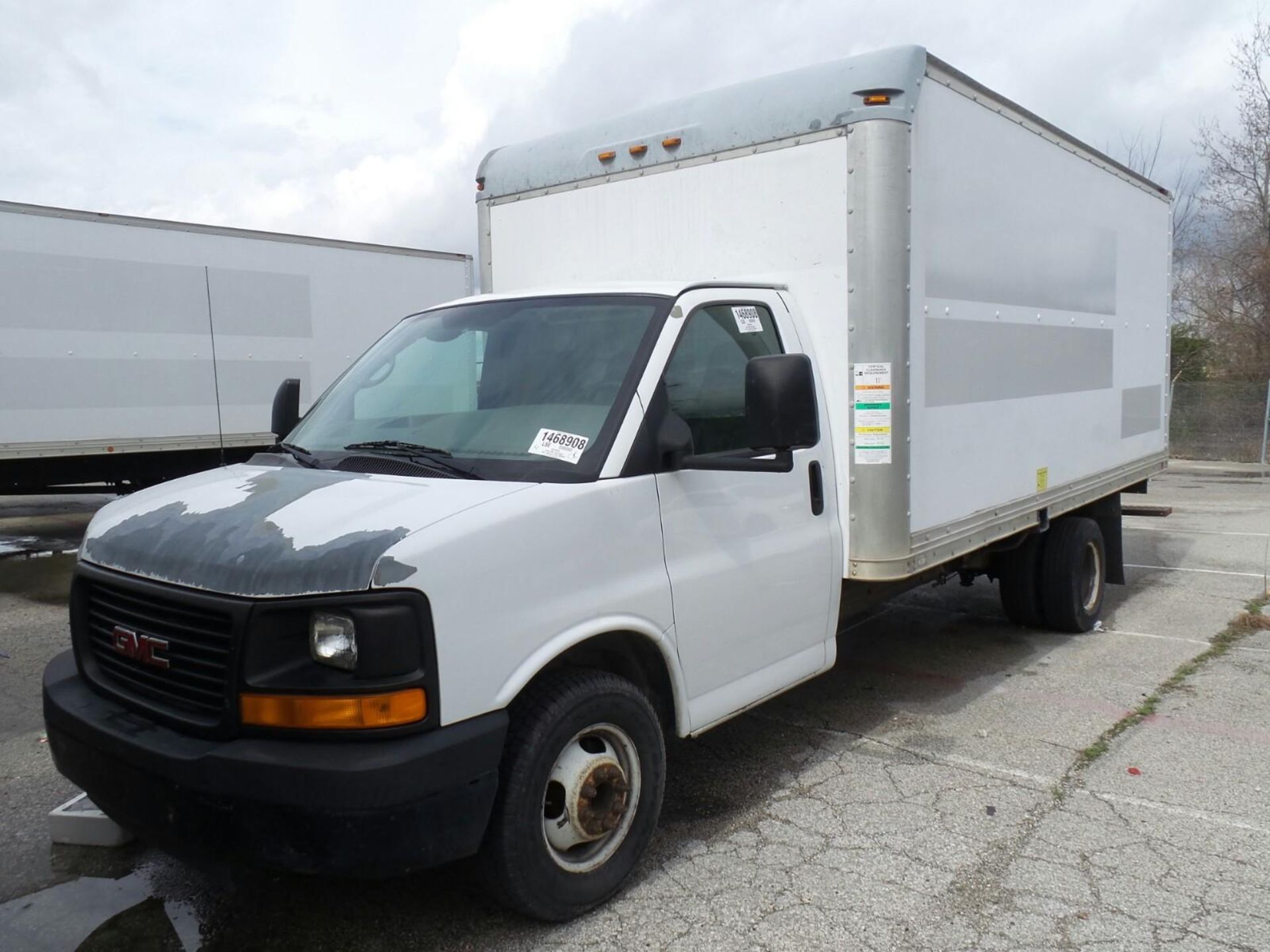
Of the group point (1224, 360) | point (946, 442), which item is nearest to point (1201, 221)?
point (1224, 360)

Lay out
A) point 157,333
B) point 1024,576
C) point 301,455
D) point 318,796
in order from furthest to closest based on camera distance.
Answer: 1. point 157,333
2. point 1024,576
3. point 301,455
4. point 318,796

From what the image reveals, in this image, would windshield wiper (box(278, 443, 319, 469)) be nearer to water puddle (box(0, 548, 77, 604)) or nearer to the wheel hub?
the wheel hub

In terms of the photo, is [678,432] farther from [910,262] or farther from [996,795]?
[996,795]

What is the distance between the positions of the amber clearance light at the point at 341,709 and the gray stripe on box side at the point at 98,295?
29.4 ft

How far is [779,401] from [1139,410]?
220 inches

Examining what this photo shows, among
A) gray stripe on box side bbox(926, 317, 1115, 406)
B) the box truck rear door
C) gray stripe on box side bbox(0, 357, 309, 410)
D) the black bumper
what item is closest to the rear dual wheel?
gray stripe on box side bbox(926, 317, 1115, 406)

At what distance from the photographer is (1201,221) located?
29844mm

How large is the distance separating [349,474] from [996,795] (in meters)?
2.97

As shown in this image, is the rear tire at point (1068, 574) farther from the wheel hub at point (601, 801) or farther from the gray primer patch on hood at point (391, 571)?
the gray primer patch on hood at point (391, 571)

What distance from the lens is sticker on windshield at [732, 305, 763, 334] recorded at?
4.12 m

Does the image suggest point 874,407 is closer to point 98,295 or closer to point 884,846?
point 884,846

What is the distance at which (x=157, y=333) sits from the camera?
1095 cm

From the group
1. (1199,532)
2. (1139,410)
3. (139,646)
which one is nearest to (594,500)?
(139,646)

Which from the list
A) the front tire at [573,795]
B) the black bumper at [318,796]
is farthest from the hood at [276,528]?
the front tire at [573,795]
